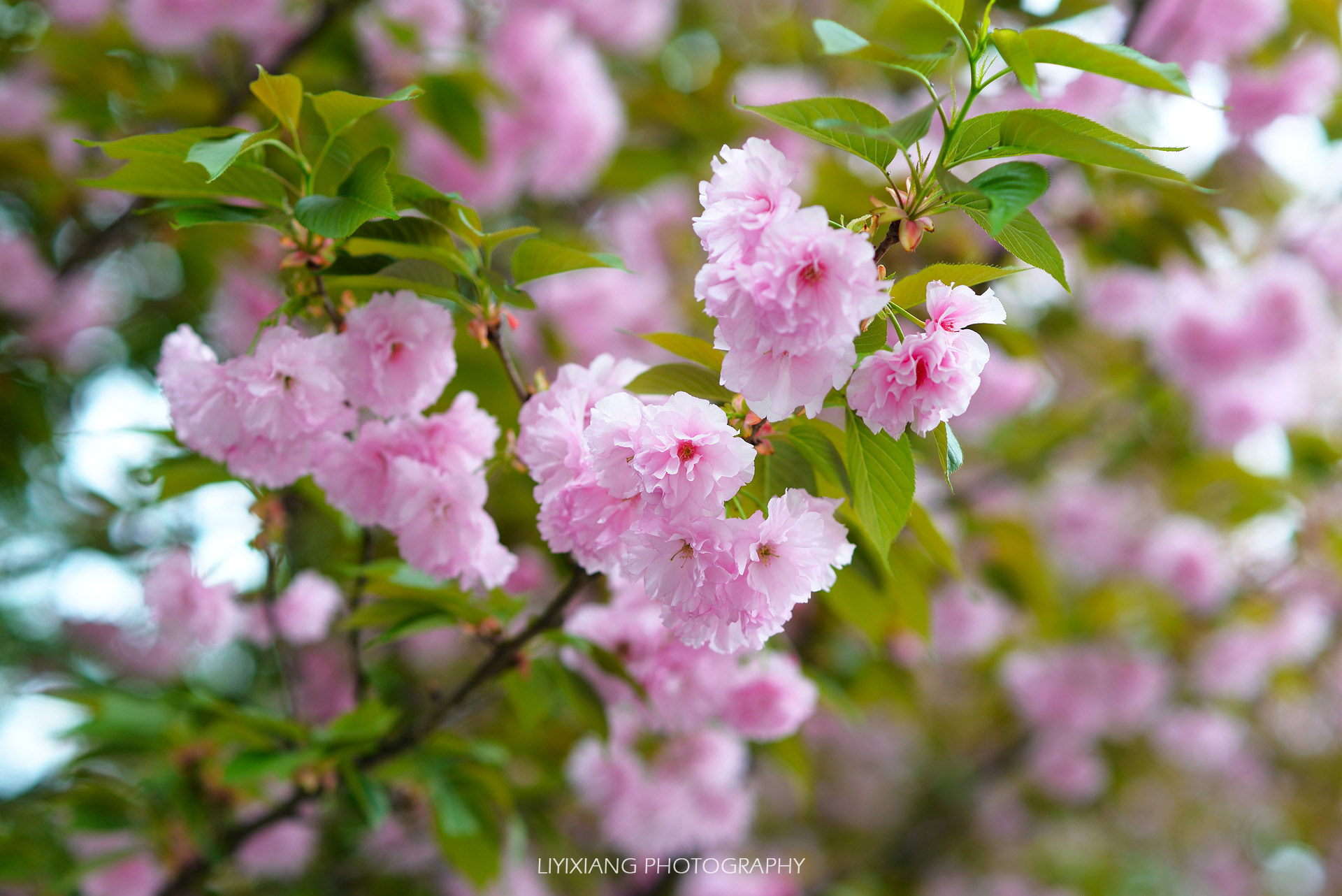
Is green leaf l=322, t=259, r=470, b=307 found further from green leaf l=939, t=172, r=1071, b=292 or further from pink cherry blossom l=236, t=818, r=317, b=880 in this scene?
pink cherry blossom l=236, t=818, r=317, b=880

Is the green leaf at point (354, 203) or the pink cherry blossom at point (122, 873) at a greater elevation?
the green leaf at point (354, 203)

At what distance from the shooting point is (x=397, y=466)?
731 mm

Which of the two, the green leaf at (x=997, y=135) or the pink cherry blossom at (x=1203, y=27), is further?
the pink cherry blossom at (x=1203, y=27)

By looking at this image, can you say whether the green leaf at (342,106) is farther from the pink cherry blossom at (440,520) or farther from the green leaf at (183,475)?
the green leaf at (183,475)

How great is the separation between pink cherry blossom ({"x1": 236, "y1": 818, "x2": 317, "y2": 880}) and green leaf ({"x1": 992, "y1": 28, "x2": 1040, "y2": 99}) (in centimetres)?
159

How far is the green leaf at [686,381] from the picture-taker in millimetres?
693

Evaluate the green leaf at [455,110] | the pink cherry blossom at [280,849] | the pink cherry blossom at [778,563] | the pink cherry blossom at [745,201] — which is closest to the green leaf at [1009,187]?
the pink cherry blossom at [745,201]

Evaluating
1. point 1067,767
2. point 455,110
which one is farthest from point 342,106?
point 1067,767

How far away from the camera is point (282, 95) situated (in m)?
0.69

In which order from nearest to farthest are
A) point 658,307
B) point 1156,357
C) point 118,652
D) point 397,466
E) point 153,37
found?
point 397,466, point 153,37, point 118,652, point 1156,357, point 658,307

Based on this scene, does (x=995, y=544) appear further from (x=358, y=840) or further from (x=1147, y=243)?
(x=358, y=840)

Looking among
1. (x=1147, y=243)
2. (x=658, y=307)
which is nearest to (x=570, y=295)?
(x=658, y=307)

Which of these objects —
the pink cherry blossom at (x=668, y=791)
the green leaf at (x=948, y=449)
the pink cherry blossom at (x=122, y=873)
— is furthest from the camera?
the pink cherry blossom at (x=122, y=873)

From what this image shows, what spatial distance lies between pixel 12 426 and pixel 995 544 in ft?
7.14
